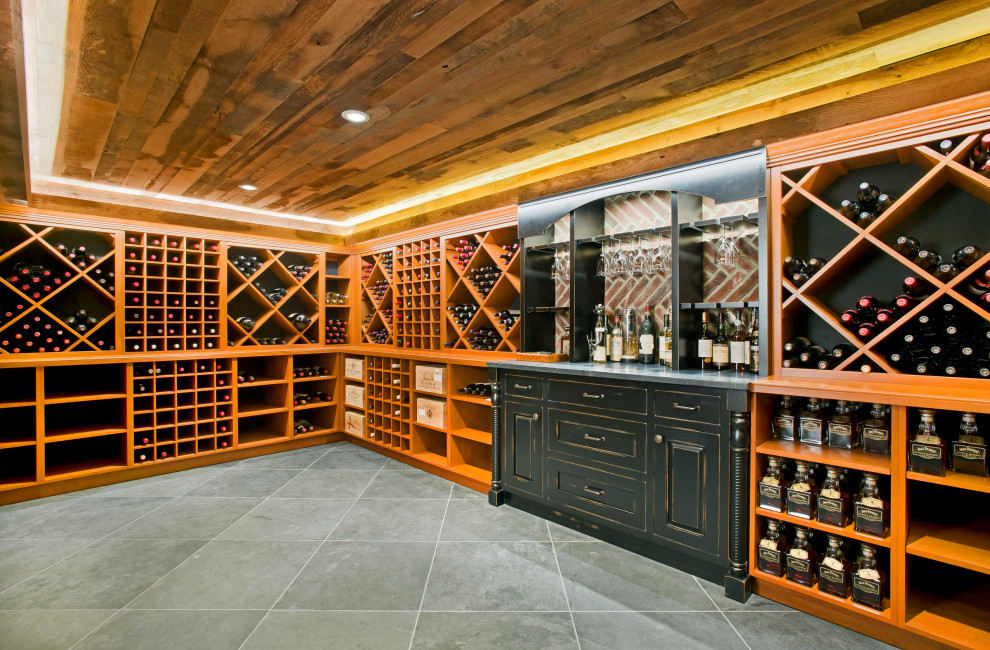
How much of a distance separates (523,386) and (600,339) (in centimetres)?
66

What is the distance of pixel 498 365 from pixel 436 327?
1.32 metres

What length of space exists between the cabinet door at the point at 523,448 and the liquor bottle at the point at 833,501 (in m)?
1.61

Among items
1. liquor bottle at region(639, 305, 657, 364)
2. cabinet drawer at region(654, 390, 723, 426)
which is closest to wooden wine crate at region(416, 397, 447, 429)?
liquor bottle at region(639, 305, 657, 364)

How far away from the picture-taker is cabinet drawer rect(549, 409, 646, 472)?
272 cm

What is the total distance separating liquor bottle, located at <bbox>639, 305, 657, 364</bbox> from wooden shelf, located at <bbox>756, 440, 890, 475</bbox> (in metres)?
0.95

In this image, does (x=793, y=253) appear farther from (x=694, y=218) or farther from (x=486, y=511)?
(x=486, y=511)

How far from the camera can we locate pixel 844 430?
2.23 metres

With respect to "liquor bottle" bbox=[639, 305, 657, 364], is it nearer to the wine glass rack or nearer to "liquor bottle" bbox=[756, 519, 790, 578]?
the wine glass rack

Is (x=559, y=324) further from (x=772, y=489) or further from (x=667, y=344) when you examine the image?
(x=772, y=489)

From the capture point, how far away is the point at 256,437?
5.17 meters

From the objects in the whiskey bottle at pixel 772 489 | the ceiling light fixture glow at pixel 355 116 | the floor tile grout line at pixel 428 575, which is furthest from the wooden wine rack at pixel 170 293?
the whiskey bottle at pixel 772 489

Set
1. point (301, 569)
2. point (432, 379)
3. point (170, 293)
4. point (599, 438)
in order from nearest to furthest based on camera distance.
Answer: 1. point (301, 569)
2. point (599, 438)
3. point (432, 379)
4. point (170, 293)

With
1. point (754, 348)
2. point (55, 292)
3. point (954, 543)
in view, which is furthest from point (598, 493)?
point (55, 292)

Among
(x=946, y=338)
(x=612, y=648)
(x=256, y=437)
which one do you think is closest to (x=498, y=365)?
(x=612, y=648)
